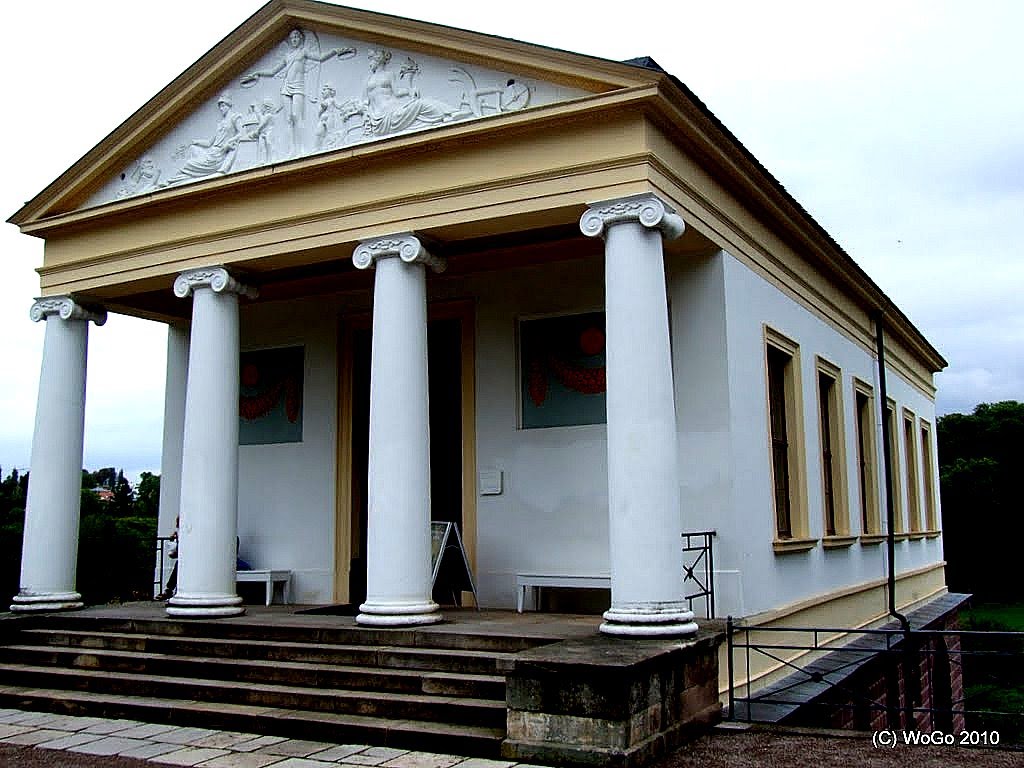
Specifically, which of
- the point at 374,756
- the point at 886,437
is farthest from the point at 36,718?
the point at 886,437

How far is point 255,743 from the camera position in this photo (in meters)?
7.91

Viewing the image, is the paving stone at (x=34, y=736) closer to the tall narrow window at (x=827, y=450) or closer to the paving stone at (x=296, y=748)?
the paving stone at (x=296, y=748)

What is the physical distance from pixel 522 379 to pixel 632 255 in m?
3.51

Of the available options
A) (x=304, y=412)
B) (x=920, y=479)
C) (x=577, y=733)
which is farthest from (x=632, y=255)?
(x=920, y=479)

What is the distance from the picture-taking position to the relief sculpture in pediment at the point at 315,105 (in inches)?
405

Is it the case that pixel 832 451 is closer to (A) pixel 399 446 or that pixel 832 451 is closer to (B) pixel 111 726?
(A) pixel 399 446

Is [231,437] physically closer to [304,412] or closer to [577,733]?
[304,412]

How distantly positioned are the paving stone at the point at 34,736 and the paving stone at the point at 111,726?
8.4 inches

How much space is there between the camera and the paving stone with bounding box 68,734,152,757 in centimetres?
777

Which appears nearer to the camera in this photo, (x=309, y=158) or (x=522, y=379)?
(x=309, y=158)

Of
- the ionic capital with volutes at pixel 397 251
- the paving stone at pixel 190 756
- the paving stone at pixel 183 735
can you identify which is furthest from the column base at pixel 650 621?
the ionic capital with volutes at pixel 397 251

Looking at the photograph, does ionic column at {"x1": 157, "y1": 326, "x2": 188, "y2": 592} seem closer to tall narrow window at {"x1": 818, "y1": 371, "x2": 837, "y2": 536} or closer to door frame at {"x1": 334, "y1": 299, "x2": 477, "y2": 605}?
door frame at {"x1": 334, "y1": 299, "x2": 477, "y2": 605}

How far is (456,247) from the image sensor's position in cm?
1238
